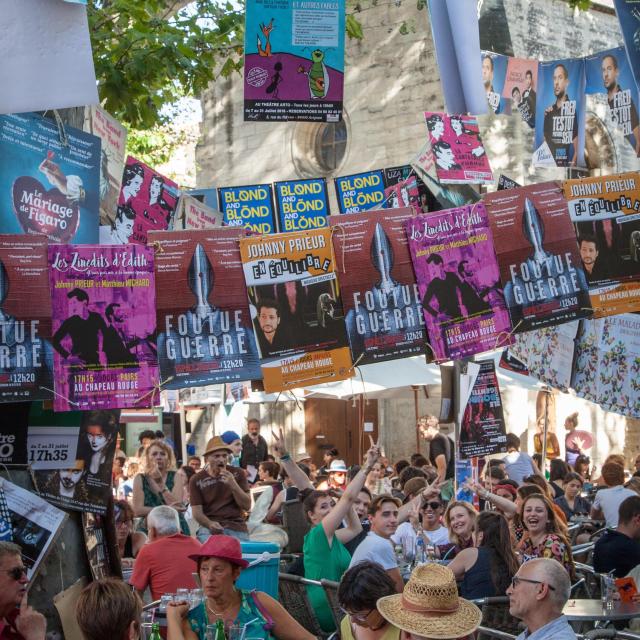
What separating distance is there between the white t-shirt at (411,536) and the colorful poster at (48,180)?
4.28 m

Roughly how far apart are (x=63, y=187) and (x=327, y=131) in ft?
68.5

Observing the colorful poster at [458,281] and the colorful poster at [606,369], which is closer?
the colorful poster at [458,281]

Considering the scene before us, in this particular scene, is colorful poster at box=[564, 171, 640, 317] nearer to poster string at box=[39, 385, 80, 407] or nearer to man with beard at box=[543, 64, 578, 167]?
poster string at box=[39, 385, 80, 407]

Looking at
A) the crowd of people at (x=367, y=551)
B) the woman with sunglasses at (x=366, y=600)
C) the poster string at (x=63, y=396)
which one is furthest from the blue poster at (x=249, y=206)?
the woman with sunglasses at (x=366, y=600)

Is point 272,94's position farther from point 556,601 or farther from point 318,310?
point 556,601

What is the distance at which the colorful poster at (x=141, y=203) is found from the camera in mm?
9070

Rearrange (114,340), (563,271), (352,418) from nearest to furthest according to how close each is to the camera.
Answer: (114,340) → (563,271) → (352,418)

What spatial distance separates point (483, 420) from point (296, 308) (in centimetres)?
334

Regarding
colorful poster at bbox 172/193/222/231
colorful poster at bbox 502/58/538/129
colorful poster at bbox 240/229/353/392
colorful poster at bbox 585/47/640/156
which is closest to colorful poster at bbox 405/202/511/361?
colorful poster at bbox 240/229/353/392

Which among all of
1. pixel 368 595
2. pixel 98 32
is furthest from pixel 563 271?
pixel 98 32

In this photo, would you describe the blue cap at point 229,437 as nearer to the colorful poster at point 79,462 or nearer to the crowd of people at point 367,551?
the crowd of people at point 367,551

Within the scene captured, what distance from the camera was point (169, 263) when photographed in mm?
7113

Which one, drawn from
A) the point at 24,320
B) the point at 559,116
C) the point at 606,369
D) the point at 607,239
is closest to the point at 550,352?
the point at 606,369

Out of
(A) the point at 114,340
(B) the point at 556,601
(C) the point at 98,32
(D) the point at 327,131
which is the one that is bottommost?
(B) the point at 556,601
